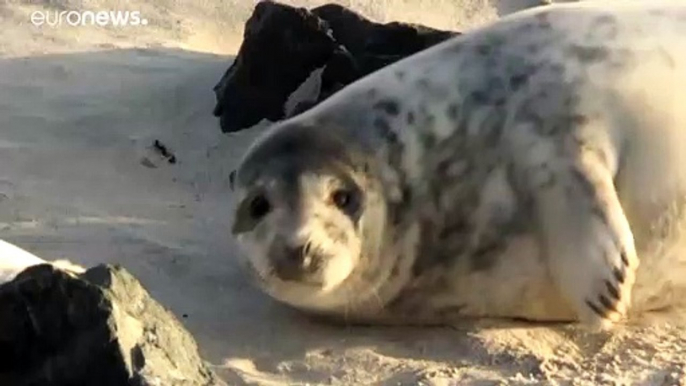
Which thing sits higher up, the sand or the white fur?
the white fur

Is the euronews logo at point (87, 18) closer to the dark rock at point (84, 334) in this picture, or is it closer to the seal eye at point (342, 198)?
the seal eye at point (342, 198)

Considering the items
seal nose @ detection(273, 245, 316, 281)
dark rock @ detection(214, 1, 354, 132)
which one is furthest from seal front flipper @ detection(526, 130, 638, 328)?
dark rock @ detection(214, 1, 354, 132)

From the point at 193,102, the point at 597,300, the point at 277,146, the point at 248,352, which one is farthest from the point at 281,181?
the point at 193,102

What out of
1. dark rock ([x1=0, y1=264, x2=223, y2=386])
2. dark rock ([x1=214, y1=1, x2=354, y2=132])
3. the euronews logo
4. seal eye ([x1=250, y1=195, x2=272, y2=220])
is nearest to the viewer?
dark rock ([x1=0, y1=264, x2=223, y2=386])

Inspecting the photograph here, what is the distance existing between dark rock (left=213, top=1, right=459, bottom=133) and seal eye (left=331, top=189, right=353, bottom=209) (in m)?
1.80

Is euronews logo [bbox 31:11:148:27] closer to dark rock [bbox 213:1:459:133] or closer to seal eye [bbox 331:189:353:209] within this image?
dark rock [bbox 213:1:459:133]

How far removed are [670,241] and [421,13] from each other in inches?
174

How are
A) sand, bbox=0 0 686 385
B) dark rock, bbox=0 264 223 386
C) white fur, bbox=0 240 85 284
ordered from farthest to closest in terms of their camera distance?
sand, bbox=0 0 686 385 < white fur, bbox=0 240 85 284 < dark rock, bbox=0 264 223 386

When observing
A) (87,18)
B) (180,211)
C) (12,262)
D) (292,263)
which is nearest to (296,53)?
(180,211)

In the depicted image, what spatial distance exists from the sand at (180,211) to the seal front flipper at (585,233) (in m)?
0.12

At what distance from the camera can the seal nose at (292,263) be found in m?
4.46

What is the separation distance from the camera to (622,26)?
5.13 meters

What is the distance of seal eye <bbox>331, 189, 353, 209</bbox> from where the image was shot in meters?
4.59

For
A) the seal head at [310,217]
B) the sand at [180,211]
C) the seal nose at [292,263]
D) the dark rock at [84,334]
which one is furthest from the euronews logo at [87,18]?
the dark rock at [84,334]
